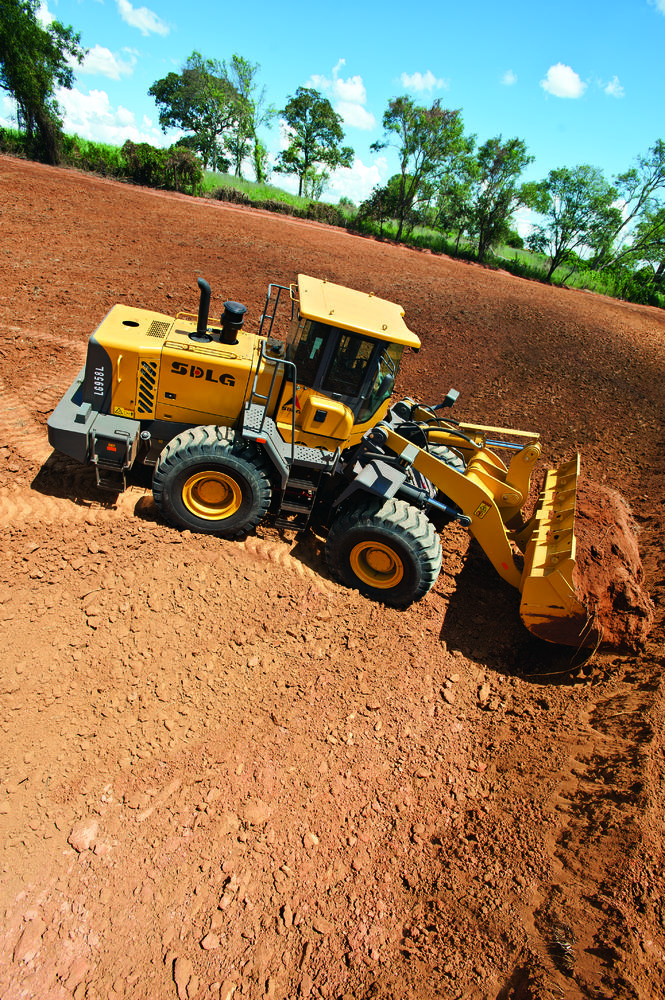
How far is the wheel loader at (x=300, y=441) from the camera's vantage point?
5078mm

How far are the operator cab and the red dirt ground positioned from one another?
1687 millimetres

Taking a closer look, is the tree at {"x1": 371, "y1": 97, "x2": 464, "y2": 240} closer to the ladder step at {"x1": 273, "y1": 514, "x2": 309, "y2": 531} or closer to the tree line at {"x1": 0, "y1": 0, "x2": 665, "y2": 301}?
the tree line at {"x1": 0, "y1": 0, "x2": 665, "y2": 301}

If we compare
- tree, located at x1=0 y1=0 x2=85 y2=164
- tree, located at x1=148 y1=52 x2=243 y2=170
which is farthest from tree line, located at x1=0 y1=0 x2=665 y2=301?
tree, located at x1=148 y1=52 x2=243 y2=170

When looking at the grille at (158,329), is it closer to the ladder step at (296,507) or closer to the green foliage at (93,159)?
the ladder step at (296,507)

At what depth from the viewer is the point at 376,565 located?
5.42 meters

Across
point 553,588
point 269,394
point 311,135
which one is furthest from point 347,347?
point 311,135

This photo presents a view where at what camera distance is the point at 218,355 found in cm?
540

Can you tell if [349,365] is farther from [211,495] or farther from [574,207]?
[574,207]

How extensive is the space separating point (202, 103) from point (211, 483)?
40969mm

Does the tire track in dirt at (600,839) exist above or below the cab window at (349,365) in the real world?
below

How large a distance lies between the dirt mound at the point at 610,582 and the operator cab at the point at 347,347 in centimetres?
275

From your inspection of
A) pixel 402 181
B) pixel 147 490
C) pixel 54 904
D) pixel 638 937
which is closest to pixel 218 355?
pixel 147 490

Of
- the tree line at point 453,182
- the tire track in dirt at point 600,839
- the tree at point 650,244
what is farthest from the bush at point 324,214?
the tire track in dirt at point 600,839

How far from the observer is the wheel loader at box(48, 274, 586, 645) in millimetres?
Result: 5078
